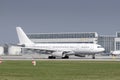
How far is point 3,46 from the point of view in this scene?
197 metres

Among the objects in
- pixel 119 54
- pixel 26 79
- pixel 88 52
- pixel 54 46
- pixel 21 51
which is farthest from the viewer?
pixel 21 51

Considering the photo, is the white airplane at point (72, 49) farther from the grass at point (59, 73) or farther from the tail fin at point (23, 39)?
the grass at point (59, 73)

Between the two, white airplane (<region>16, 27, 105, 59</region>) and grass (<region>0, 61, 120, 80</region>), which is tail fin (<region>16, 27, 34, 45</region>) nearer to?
white airplane (<region>16, 27, 105, 59</region>)

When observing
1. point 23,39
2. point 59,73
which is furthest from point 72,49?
point 59,73

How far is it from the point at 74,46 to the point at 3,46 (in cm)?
9201

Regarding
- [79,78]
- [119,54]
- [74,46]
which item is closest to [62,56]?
[74,46]

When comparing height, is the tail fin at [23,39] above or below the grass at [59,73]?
above

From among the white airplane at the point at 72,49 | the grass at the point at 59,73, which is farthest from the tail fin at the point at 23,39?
the grass at the point at 59,73

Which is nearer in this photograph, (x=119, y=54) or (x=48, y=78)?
(x=48, y=78)

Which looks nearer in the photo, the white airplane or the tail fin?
the white airplane

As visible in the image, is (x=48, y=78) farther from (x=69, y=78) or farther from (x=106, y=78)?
(x=106, y=78)

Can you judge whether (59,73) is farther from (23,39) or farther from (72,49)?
(23,39)

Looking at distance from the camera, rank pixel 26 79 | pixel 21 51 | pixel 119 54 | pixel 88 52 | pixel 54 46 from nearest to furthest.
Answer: pixel 26 79 < pixel 88 52 < pixel 54 46 < pixel 119 54 < pixel 21 51

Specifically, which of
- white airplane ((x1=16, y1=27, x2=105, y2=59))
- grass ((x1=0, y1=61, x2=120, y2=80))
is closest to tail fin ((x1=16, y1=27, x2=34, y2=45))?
white airplane ((x1=16, y1=27, x2=105, y2=59))
